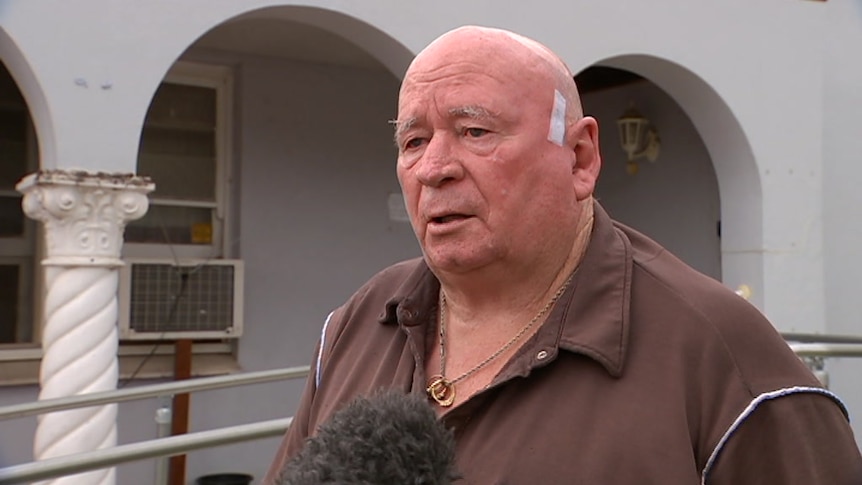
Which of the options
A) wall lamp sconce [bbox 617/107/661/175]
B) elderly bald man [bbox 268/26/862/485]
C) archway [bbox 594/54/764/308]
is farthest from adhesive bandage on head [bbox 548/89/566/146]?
wall lamp sconce [bbox 617/107/661/175]

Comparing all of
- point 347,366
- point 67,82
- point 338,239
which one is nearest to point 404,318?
point 347,366

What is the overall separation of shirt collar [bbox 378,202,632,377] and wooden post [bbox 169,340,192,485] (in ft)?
15.5

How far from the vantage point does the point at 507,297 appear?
1.49 m

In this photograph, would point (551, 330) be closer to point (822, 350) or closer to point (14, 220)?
point (822, 350)

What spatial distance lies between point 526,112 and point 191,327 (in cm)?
508

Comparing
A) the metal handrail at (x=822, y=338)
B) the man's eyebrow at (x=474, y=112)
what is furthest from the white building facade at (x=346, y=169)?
the man's eyebrow at (x=474, y=112)

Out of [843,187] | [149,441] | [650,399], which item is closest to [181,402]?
[149,441]

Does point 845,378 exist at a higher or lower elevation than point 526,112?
lower

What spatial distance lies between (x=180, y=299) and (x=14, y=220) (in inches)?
43.7

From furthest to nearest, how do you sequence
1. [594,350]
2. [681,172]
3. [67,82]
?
1. [681,172]
2. [67,82]
3. [594,350]

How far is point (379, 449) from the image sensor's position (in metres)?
1.11

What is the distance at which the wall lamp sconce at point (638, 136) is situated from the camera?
760cm

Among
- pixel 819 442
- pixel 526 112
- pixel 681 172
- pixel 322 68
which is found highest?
pixel 322 68

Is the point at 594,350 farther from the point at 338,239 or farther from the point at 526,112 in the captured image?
the point at 338,239
